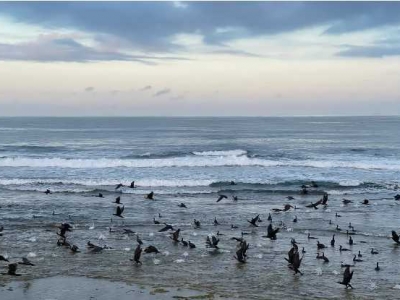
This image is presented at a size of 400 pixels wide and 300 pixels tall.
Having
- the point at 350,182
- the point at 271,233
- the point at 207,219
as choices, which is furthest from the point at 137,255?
the point at 350,182

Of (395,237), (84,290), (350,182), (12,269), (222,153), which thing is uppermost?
(222,153)

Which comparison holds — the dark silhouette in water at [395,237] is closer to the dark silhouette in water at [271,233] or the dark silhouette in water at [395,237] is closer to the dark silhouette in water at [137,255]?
the dark silhouette in water at [271,233]

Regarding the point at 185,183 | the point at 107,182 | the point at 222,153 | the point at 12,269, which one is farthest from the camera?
the point at 222,153

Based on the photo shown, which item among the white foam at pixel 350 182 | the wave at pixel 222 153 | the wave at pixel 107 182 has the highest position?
the wave at pixel 222 153

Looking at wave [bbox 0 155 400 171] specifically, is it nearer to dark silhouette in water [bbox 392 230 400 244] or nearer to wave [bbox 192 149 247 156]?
wave [bbox 192 149 247 156]

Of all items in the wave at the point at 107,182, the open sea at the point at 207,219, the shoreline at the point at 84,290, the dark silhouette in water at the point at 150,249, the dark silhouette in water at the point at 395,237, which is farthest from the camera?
the wave at the point at 107,182

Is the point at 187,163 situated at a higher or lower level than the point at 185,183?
higher

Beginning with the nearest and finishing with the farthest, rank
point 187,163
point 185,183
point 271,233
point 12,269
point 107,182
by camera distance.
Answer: point 12,269, point 271,233, point 185,183, point 107,182, point 187,163

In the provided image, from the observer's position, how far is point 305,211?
83.1 feet

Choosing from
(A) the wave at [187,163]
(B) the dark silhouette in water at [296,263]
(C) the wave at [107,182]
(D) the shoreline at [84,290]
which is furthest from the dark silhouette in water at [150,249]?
(A) the wave at [187,163]

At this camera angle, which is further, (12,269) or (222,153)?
(222,153)

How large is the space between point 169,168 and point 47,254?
28551 mm

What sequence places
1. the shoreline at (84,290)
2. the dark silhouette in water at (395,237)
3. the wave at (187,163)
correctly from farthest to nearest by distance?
1. the wave at (187,163)
2. the dark silhouette in water at (395,237)
3. the shoreline at (84,290)

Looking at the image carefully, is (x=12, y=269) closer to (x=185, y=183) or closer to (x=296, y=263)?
(x=296, y=263)
